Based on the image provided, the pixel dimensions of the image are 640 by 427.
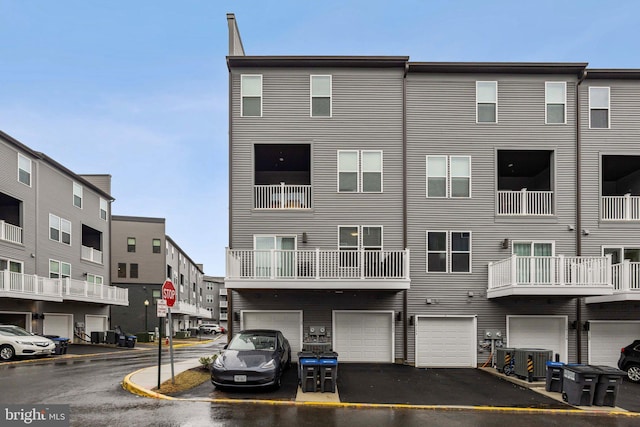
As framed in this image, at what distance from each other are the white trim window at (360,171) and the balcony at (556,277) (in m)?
5.52

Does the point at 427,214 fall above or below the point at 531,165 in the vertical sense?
below

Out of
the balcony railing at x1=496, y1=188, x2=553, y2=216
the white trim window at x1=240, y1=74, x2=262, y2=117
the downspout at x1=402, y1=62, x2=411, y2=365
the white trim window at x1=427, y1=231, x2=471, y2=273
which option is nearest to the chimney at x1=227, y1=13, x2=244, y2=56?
the white trim window at x1=240, y1=74, x2=262, y2=117

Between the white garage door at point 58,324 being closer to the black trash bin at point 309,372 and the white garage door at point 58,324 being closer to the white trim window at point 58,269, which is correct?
the white trim window at point 58,269

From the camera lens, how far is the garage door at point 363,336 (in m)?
16.2

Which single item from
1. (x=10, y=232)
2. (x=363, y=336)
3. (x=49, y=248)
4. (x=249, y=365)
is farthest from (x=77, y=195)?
(x=249, y=365)

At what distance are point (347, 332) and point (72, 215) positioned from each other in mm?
20273

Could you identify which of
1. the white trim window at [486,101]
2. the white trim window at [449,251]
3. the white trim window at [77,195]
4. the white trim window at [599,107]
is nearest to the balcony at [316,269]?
the white trim window at [449,251]

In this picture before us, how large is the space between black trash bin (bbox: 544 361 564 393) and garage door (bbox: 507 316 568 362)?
15.0 feet

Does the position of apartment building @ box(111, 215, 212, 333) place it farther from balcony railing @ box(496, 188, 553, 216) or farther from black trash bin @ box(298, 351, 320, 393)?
balcony railing @ box(496, 188, 553, 216)

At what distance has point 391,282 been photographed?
14.9m

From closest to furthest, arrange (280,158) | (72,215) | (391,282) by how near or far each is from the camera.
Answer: (391,282)
(280,158)
(72,215)

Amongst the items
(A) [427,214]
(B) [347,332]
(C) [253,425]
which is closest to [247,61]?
(A) [427,214]

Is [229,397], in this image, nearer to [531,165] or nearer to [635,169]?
[531,165]

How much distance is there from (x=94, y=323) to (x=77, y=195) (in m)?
8.50
